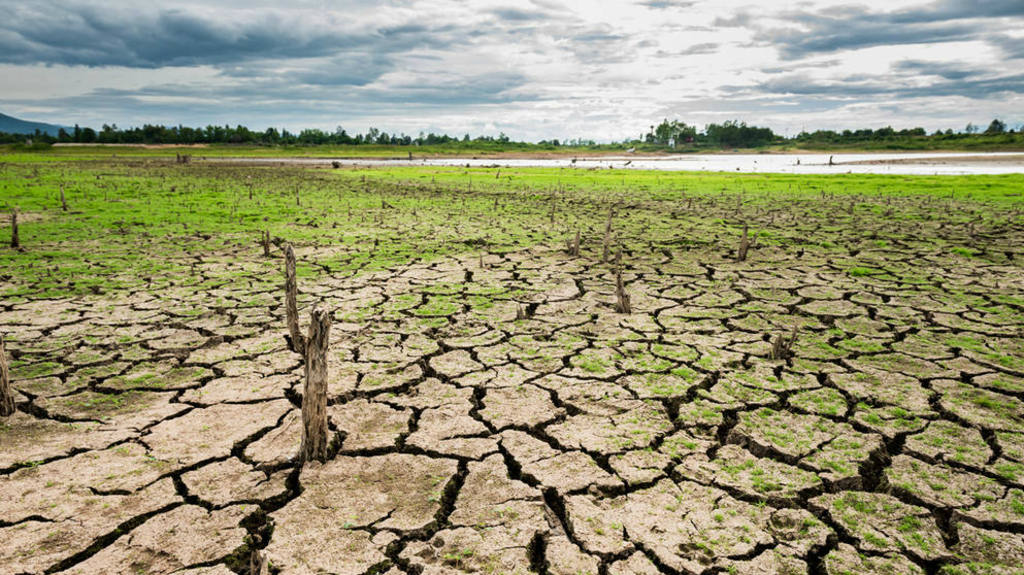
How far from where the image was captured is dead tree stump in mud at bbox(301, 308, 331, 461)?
2652 mm

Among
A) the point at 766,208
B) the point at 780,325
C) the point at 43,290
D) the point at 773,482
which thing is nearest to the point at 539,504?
the point at 773,482

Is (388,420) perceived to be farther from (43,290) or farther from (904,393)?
(43,290)

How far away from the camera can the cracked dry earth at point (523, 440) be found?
7.40ft

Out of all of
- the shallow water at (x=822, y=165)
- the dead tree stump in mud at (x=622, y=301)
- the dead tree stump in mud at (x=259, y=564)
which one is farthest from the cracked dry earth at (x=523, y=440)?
the shallow water at (x=822, y=165)

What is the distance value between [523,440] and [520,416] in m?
0.28

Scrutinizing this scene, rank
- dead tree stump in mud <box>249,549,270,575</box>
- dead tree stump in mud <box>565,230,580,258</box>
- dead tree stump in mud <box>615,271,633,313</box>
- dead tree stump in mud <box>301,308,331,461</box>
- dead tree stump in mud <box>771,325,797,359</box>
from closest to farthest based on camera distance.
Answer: dead tree stump in mud <box>249,549,270,575</box> → dead tree stump in mud <box>301,308,331,461</box> → dead tree stump in mud <box>771,325,797,359</box> → dead tree stump in mud <box>615,271,633,313</box> → dead tree stump in mud <box>565,230,580,258</box>

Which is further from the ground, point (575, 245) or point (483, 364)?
point (575, 245)

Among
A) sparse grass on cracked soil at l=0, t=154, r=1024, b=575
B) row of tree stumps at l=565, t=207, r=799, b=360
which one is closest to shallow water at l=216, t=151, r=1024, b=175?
row of tree stumps at l=565, t=207, r=799, b=360

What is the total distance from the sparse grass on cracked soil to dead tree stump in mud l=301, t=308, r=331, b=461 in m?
0.15

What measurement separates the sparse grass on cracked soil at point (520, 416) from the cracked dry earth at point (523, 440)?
0.7 inches

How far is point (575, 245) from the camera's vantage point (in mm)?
7828

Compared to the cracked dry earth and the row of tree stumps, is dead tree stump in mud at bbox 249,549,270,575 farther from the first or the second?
the row of tree stumps

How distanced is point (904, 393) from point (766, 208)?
10688 mm

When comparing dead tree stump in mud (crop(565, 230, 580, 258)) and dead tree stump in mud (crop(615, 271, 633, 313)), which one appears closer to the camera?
dead tree stump in mud (crop(615, 271, 633, 313))
